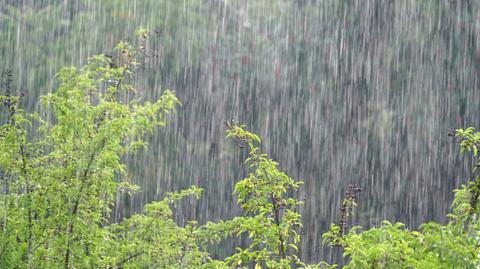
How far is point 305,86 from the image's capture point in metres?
12.4

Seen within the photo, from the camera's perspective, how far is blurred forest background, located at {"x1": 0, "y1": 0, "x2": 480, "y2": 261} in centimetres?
1150

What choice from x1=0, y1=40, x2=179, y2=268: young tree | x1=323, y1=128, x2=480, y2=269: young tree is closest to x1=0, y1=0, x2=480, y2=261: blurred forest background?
x1=0, y1=40, x2=179, y2=268: young tree

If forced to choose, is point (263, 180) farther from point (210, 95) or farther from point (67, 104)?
point (210, 95)

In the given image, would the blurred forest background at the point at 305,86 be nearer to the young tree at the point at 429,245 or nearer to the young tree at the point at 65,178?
the young tree at the point at 65,178

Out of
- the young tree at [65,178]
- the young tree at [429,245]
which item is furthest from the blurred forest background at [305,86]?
the young tree at [429,245]

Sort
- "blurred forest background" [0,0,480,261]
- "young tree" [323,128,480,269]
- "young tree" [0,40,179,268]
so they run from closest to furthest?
"young tree" [323,128,480,269] < "young tree" [0,40,179,268] < "blurred forest background" [0,0,480,261]

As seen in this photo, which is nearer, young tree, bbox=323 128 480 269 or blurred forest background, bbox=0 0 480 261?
young tree, bbox=323 128 480 269

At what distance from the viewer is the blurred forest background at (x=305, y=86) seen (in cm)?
1150

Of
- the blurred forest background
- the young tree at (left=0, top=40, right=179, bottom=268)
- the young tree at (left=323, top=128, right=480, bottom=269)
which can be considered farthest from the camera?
the blurred forest background

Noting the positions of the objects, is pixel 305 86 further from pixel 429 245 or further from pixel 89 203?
pixel 429 245

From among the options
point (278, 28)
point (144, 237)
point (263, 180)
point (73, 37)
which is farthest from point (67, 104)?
point (278, 28)

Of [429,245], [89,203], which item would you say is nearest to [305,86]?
[89,203]

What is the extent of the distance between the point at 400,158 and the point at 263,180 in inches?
309

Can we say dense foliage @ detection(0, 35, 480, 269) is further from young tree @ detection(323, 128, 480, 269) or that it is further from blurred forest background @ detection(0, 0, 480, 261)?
blurred forest background @ detection(0, 0, 480, 261)
